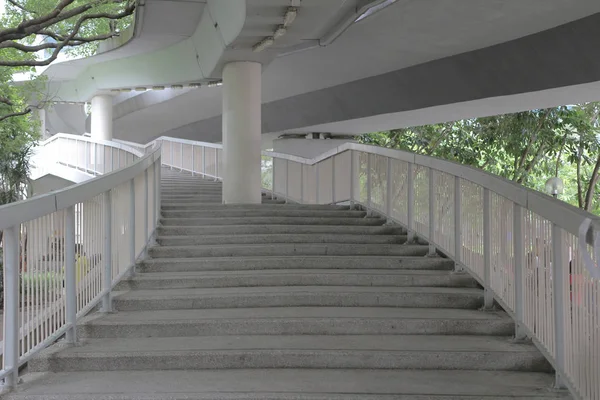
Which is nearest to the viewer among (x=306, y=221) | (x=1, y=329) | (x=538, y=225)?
(x=1, y=329)

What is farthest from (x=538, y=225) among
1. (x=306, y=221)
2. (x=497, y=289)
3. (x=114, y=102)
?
(x=114, y=102)

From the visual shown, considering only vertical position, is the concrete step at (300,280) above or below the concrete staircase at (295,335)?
above

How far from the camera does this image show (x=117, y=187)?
5.93 metres

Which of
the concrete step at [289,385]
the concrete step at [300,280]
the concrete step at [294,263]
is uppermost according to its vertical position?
the concrete step at [294,263]

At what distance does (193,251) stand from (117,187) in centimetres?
206

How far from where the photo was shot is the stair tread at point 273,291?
6125 millimetres

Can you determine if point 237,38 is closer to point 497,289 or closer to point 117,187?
point 117,187

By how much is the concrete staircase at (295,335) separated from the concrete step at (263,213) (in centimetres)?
200

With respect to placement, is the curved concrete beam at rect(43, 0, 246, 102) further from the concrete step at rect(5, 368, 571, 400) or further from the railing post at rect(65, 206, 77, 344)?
the concrete step at rect(5, 368, 571, 400)

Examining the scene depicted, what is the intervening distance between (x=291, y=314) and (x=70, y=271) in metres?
1.84

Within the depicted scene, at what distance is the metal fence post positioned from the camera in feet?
15.3

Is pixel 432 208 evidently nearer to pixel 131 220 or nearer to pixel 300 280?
pixel 300 280

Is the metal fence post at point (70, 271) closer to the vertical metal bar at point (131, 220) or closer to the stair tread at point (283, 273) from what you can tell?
the vertical metal bar at point (131, 220)

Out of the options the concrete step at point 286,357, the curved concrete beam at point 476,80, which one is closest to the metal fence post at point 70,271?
the concrete step at point 286,357
